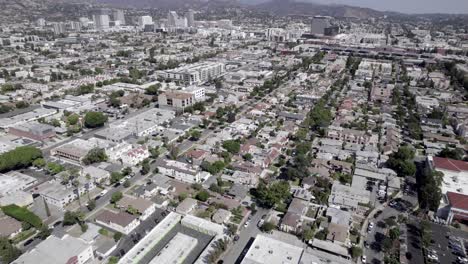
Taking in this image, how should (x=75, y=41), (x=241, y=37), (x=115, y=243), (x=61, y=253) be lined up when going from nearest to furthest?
(x=61, y=253) < (x=115, y=243) < (x=75, y=41) < (x=241, y=37)

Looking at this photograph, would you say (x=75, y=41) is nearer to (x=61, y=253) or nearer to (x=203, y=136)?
(x=203, y=136)

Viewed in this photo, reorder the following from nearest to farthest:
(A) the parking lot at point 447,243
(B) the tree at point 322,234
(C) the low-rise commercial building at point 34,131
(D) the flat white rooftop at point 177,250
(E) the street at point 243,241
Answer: (D) the flat white rooftop at point 177,250
(E) the street at point 243,241
(A) the parking lot at point 447,243
(B) the tree at point 322,234
(C) the low-rise commercial building at point 34,131

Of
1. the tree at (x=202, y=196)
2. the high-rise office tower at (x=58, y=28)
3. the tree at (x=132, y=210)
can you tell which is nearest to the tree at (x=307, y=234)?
the tree at (x=202, y=196)

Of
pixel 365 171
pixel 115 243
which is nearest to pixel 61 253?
pixel 115 243

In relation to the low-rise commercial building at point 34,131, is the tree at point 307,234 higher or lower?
lower

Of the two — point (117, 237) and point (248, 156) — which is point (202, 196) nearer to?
point (117, 237)

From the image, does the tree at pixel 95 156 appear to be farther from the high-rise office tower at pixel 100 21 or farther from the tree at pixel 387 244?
the high-rise office tower at pixel 100 21
